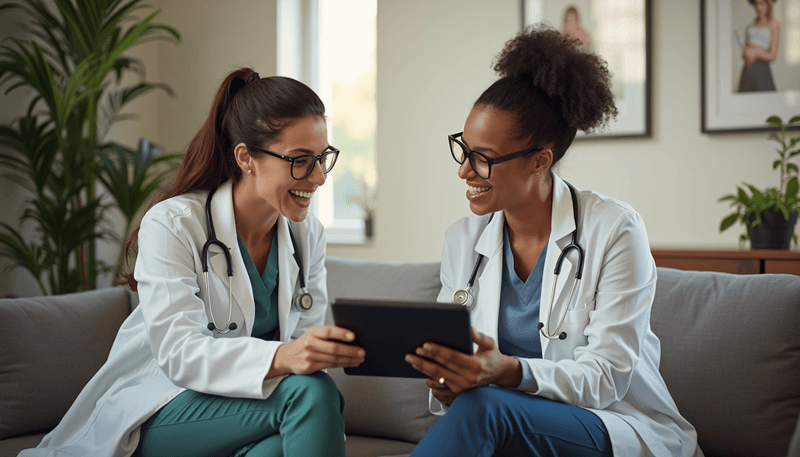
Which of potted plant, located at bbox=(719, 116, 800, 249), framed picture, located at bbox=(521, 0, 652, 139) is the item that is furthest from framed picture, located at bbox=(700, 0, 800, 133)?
potted plant, located at bbox=(719, 116, 800, 249)

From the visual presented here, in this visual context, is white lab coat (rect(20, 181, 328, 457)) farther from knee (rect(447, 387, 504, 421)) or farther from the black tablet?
knee (rect(447, 387, 504, 421))

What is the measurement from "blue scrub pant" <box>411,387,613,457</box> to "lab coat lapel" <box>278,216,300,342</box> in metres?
0.56

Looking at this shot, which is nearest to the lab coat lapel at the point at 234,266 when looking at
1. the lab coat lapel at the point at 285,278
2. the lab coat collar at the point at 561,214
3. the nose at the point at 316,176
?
the lab coat lapel at the point at 285,278

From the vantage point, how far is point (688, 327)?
170cm

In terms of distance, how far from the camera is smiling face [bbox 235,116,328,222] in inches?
63.1

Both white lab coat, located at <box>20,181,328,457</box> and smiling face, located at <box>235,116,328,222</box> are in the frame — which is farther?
smiling face, located at <box>235,116,328,222</box>

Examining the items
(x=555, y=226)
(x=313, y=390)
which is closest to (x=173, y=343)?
(x=313, y=390)

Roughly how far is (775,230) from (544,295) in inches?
62.4

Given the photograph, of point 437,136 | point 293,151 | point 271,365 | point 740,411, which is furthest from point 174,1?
point 740,411

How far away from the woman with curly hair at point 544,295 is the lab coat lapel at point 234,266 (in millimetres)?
500

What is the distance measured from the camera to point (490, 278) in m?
1.62

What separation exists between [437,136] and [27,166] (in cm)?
216

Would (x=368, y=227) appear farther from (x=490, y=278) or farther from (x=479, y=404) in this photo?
(x=479, y=404)

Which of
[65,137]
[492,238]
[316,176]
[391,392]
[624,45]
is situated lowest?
[391,392]
